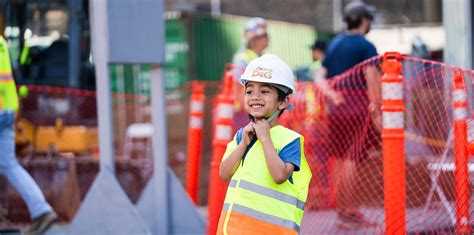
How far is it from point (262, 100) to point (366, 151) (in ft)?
10.4

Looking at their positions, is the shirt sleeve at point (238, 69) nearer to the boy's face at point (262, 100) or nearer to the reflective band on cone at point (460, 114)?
the reflective band on cone at point (460, 114)

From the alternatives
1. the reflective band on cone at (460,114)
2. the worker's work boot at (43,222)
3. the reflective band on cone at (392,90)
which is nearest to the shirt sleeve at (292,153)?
the reflective band on cone at (392,90)

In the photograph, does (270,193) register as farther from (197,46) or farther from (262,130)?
(197,46)

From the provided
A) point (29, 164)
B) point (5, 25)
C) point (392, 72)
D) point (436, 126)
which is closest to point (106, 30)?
point (392, 72)

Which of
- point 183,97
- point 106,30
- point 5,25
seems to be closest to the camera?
point 106,30

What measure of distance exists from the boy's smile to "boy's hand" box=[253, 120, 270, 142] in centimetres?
6

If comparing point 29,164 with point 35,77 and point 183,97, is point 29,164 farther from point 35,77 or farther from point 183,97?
point 183,97

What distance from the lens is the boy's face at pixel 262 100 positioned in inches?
193

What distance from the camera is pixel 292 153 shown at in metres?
4.82

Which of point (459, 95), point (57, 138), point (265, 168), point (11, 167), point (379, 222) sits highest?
point (459, 95)

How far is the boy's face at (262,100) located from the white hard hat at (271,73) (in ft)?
0.15

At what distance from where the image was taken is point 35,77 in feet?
48.4

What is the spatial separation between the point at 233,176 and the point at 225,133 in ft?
9.09

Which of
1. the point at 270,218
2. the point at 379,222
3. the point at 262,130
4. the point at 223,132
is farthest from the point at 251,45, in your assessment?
the point at 270,218
